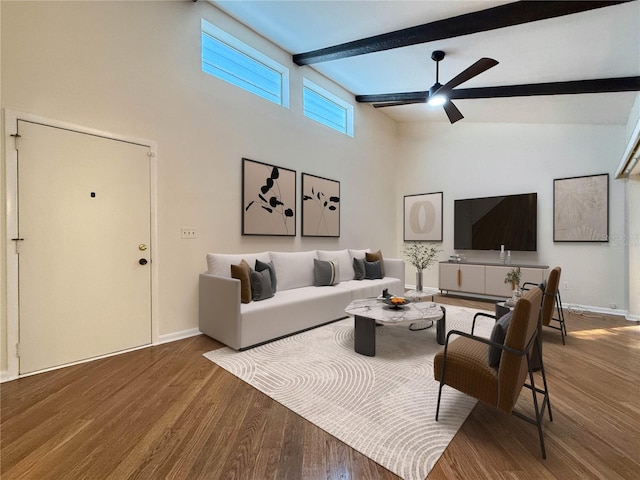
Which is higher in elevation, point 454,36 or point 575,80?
point 454,36

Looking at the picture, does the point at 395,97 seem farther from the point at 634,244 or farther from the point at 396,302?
the point at 634,244

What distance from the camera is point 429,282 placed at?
6668mm

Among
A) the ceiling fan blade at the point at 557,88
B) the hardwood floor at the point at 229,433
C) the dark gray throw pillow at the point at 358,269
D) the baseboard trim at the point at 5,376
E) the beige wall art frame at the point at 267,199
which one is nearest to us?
the hardwood floor at the point at 229,433

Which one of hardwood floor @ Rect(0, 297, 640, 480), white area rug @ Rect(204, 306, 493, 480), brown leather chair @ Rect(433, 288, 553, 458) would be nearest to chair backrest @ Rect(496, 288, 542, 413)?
brown leather chair @ Rect(433, 288, 553, 458)

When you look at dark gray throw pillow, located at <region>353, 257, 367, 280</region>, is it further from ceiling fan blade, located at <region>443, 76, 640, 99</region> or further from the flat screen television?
ceiling fan blade, located at <region>443, 76, 640, 99</region>

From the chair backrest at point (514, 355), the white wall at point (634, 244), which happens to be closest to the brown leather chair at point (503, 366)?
the chair backrest at point (514, 355)

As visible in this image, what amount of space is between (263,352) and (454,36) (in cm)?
400

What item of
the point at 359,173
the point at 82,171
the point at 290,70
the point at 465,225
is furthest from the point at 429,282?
the point at 82,171

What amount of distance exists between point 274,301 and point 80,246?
1961mm

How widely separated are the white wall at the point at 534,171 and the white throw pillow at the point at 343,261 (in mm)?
2369

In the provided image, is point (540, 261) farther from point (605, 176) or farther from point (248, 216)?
point (248, 216)

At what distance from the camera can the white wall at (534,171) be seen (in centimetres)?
461

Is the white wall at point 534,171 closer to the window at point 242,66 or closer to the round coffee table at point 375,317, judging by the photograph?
the round coffee table at point 375,317

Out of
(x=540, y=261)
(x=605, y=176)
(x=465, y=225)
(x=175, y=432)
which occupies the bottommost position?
(x=175, y=432)
